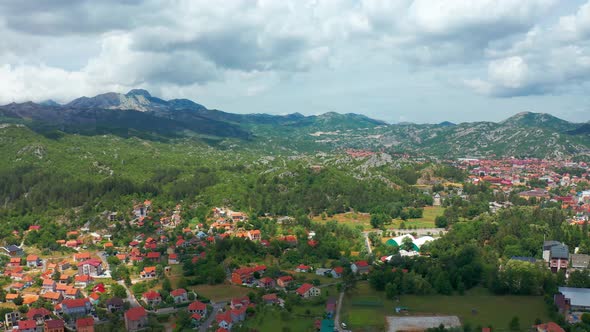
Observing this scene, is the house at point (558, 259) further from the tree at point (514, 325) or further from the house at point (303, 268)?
the house at point (303, 268)

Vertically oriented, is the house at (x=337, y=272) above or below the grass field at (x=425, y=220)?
below

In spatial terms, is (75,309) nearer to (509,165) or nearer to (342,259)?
(342,259)

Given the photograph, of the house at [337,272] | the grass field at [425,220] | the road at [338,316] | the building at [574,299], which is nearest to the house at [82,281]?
the house at [337,272]

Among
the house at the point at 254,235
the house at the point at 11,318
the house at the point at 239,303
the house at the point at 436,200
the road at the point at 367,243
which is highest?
the house at the point at 436,200

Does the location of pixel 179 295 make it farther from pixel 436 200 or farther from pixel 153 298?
pixel 436 200

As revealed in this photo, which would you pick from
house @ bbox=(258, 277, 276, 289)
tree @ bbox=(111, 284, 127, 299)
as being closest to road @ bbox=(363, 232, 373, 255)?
house @ bbox=(258, 277, 276, 289)
